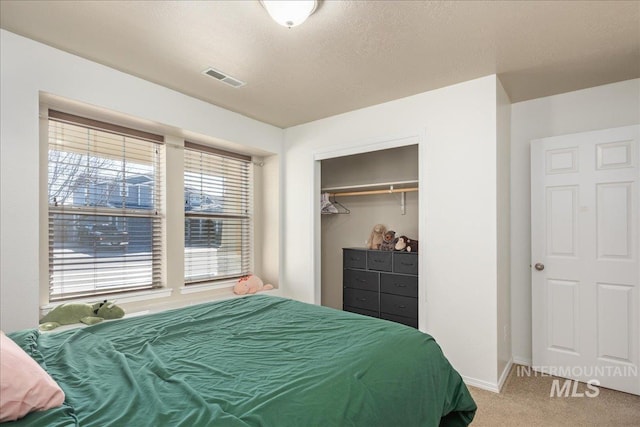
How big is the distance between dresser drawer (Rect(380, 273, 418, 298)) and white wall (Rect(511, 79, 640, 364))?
0.95 metres

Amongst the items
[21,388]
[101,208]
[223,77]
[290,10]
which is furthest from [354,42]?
[101,208]

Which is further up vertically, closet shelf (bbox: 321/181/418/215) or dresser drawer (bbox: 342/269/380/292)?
closet shelf (bbox: 321/181/418/215)

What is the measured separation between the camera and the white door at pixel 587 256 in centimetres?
266

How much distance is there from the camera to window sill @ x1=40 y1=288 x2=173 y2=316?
2.52 meters

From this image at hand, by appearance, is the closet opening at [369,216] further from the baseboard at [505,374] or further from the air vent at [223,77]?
the air vent at [223,77]

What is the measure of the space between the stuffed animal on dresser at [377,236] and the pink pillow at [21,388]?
3.47m

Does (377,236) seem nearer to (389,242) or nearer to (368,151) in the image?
(389,242)

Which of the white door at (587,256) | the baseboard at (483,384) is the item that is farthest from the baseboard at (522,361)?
the baseboard at (483,384)

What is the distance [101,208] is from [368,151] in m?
2.56

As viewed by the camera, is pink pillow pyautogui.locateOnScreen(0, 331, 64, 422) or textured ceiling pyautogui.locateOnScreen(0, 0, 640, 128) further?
textured ceiling pyautogui.locateOnScreen(0, 0, 640, 128)

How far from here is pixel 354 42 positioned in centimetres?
228

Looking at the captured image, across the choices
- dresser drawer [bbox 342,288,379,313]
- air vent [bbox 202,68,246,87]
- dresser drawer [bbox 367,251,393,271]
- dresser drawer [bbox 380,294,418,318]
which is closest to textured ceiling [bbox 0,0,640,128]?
air vent [bbox 202,68,246,87]

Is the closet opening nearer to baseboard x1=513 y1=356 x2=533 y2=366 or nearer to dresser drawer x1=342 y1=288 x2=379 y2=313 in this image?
dresser drawer x1=342 y1=288 x2=379 y2=313

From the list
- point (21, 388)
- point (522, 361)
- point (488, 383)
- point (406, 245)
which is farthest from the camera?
point (406, 245)
